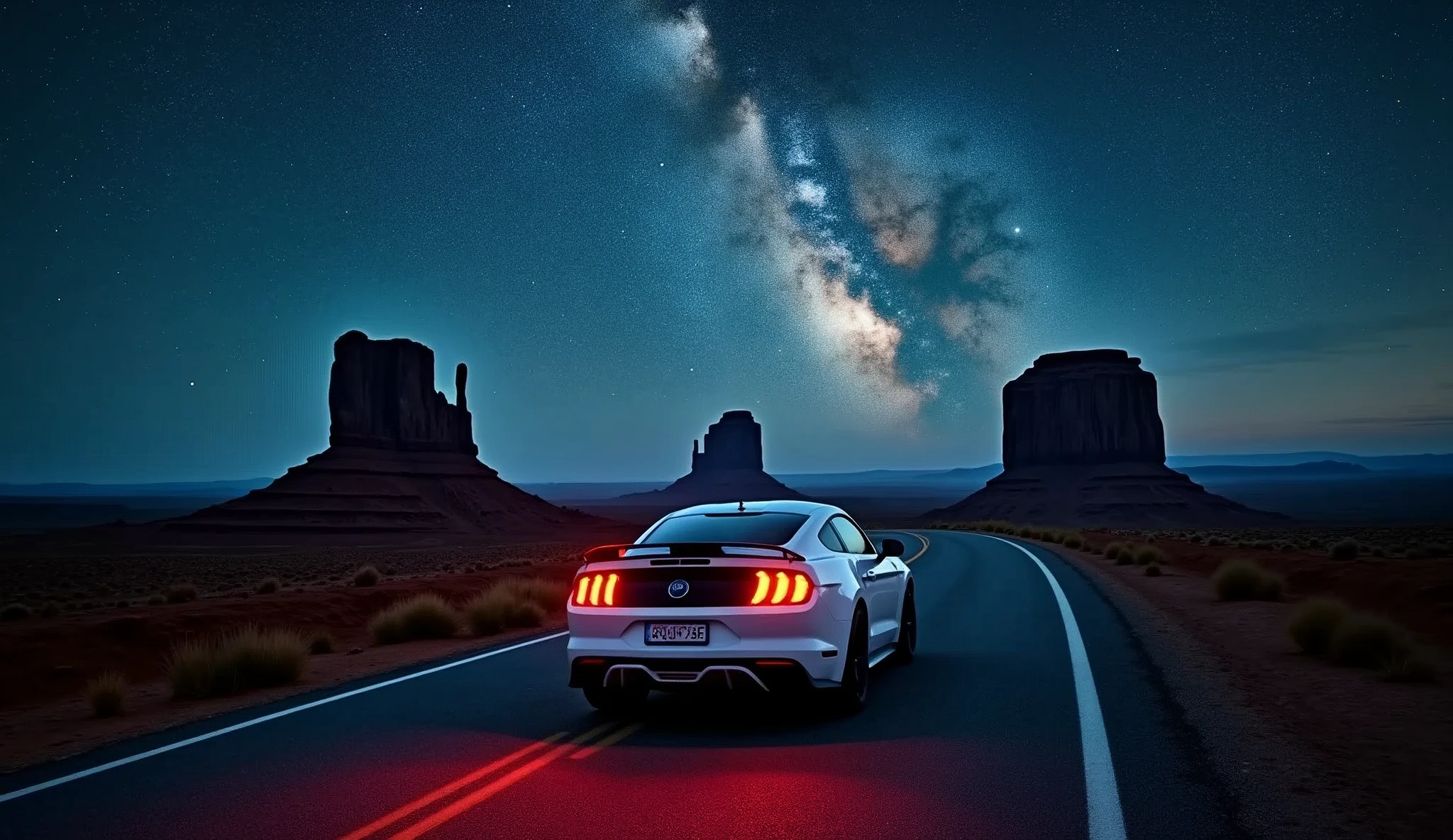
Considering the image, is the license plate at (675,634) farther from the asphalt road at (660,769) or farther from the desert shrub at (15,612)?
the desert shrub at (15,612)

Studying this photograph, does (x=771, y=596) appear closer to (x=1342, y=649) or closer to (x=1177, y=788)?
(x=1177, y=788)

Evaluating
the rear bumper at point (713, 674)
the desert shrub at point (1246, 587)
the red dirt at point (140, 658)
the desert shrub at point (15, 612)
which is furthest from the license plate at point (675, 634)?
the desert shrub at point (15, 612)

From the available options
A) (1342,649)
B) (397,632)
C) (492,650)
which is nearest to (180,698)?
(492,650)

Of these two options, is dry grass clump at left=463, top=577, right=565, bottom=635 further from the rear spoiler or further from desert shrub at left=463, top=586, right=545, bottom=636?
the rear spoiler

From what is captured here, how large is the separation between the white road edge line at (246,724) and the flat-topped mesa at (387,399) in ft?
330

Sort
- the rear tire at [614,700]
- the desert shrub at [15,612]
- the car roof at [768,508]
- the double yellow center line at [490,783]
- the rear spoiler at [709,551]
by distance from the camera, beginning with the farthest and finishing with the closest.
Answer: the desert shrub at [15,612] < the car roof at [768,508] < the rear tire at [614,700] < the rear spoiler at [709,551] < the double yellow center line at [490,783]

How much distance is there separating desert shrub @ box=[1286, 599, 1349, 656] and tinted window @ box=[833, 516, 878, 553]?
5.19 metres

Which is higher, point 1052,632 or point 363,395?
point 363,395

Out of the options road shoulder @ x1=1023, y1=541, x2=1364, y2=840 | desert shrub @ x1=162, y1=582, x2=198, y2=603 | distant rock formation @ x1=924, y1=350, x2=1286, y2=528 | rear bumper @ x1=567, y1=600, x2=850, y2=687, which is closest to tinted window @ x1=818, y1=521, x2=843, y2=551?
rear bumper @ x1=567, y1=600, x2=850, y2=687

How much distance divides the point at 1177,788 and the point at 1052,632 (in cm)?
747

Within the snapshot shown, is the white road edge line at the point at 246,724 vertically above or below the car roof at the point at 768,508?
below

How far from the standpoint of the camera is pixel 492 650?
12.7 meters

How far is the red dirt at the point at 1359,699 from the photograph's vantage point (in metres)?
5.45

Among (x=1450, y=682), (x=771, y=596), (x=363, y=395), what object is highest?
(x=363, y=395)
